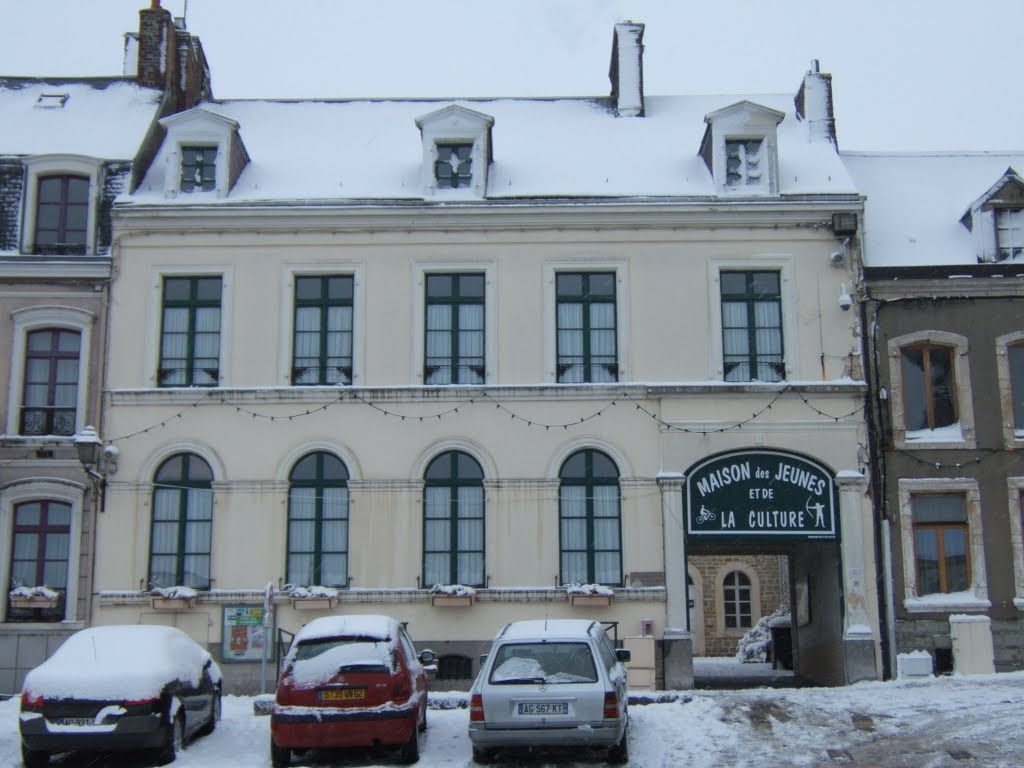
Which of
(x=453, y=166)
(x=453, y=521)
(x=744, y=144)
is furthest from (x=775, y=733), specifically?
(x=453, y=166)

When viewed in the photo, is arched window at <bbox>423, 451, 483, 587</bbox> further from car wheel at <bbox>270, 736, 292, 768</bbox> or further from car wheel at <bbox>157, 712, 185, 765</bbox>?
car wheel at <bbox>270, 736, 292, 768</bbox>

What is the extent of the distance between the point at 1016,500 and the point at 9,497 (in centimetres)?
1842

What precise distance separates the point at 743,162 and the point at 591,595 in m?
8.90

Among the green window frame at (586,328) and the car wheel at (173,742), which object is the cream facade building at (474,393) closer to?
the green window frame at (586,328)

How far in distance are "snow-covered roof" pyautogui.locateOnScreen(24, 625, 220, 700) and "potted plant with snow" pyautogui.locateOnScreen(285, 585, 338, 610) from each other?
6212mm

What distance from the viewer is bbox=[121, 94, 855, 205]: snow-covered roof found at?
24.4 m

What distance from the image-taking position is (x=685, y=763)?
1435 cm

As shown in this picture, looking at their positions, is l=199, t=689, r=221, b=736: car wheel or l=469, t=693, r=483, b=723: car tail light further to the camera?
l=199, t=689, r=221, b=736: car wheel

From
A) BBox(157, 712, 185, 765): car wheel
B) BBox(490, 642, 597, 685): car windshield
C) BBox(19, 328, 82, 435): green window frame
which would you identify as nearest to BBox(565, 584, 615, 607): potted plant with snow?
BBox(490, 642, 597, 685): car windshield

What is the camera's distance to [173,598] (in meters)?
22.4

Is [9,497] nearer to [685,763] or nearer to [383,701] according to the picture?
[383,701]

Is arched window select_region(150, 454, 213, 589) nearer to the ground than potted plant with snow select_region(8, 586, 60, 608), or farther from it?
farther from it

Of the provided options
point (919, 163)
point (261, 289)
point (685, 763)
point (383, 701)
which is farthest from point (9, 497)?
point (919, 163)

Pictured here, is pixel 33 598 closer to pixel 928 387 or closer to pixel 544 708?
pixel 544 708
